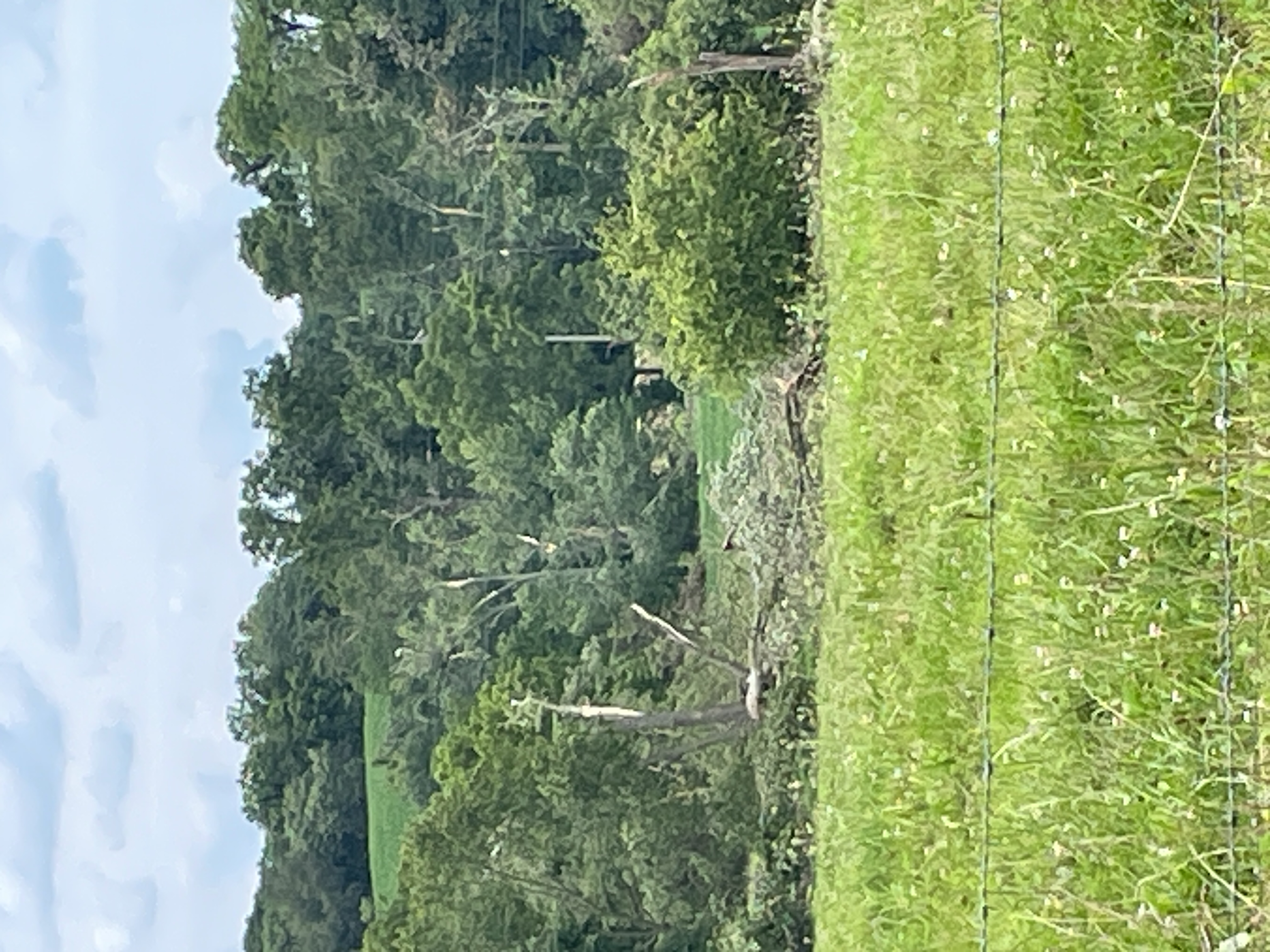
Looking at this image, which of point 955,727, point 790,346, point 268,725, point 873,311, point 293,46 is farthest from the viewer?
point 268,725

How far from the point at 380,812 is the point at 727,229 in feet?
74.6

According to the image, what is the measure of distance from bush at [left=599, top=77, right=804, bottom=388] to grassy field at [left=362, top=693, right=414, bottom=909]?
712 inches

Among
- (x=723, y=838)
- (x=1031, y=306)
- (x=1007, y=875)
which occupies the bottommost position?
(x=723, y=838)

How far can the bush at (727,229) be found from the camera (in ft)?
46.5

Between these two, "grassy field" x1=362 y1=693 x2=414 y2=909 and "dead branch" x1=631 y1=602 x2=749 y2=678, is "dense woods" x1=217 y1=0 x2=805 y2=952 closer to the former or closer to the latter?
"dead branch" x1=631 y1=602 x2=749 y2=678

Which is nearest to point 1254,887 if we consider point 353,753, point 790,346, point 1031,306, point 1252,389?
point 1252,389

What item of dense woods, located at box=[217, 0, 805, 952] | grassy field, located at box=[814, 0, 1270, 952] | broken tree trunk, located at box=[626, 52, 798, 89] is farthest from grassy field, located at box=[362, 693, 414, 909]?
grassy field, located at box=[814, 0, 1270, 952]

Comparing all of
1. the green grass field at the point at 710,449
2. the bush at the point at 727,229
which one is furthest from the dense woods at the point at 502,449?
the green grass field at the point at 710,449

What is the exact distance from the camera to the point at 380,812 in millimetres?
33406

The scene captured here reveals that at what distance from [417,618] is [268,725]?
8.04 metres

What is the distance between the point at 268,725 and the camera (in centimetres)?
3400

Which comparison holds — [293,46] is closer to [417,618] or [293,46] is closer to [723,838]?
[417,618]

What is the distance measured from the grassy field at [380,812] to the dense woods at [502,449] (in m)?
0.69

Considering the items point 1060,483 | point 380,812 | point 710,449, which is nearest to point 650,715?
point 710,449
